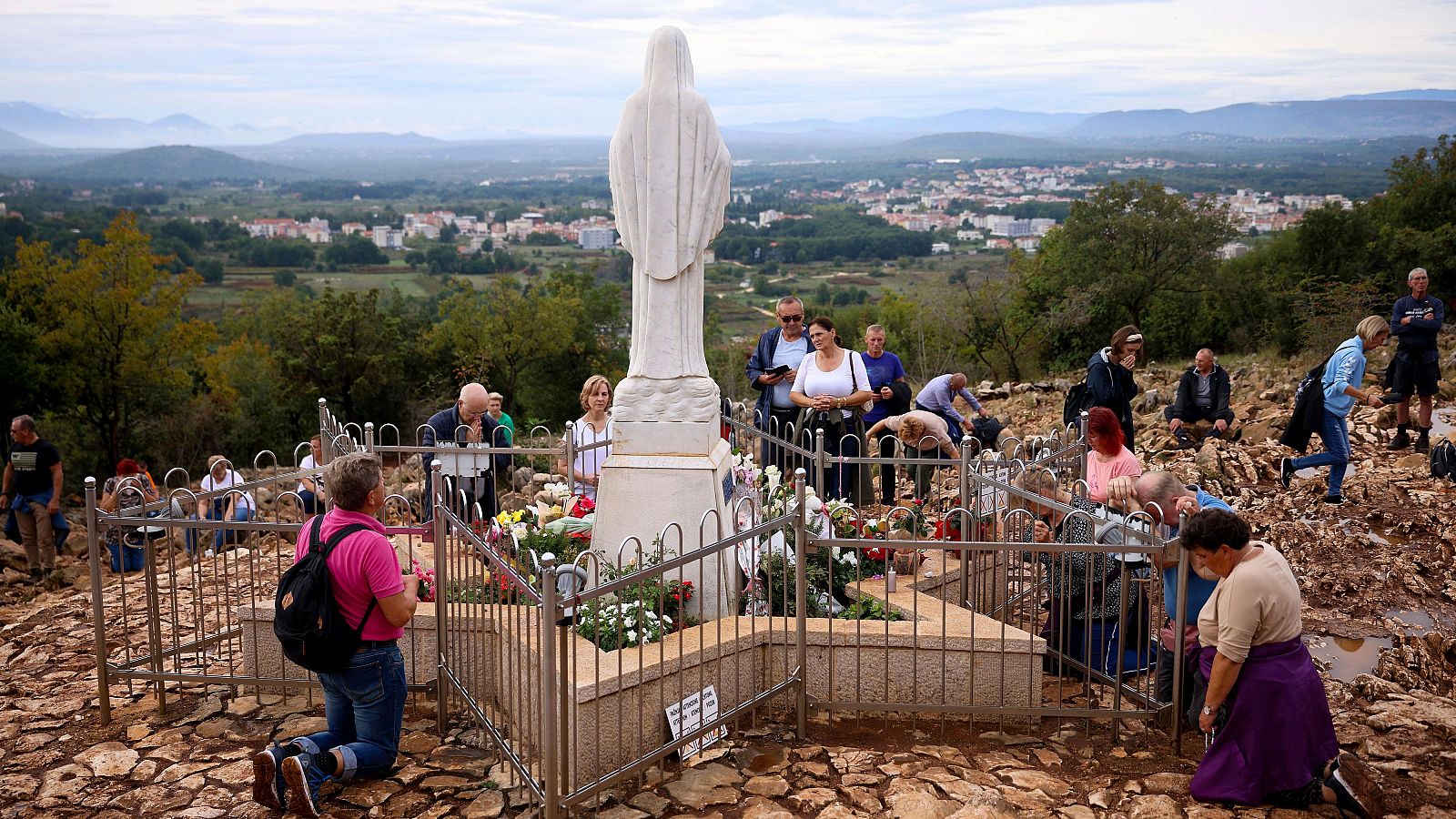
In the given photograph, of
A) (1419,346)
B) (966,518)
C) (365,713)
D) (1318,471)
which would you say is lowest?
(1318,471)

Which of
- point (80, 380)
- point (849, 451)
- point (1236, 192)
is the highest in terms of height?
point (1236, 192)

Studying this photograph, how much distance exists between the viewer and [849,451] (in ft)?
29.1

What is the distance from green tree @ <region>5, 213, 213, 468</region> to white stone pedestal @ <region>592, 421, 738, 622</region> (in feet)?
96.9

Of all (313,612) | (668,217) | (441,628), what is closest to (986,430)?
(668,217)

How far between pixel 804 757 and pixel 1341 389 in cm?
678

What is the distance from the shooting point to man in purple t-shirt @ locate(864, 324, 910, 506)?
930cm

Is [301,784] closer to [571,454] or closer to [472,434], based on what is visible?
[571,454]

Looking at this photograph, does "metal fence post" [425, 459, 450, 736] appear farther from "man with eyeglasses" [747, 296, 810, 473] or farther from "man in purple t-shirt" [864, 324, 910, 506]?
"man in purple t-shirt" [864, 324, 910, 506]

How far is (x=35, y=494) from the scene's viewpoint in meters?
10.1

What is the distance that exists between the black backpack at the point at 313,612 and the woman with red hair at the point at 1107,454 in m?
3.98

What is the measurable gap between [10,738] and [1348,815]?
6326 millimetres

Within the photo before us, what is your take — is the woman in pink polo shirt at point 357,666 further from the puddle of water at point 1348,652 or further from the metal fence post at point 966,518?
the puddle of water at point 1348,652

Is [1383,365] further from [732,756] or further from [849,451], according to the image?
[732,756]

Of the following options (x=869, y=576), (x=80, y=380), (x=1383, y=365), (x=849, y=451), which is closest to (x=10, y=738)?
(x=869, y=576)
